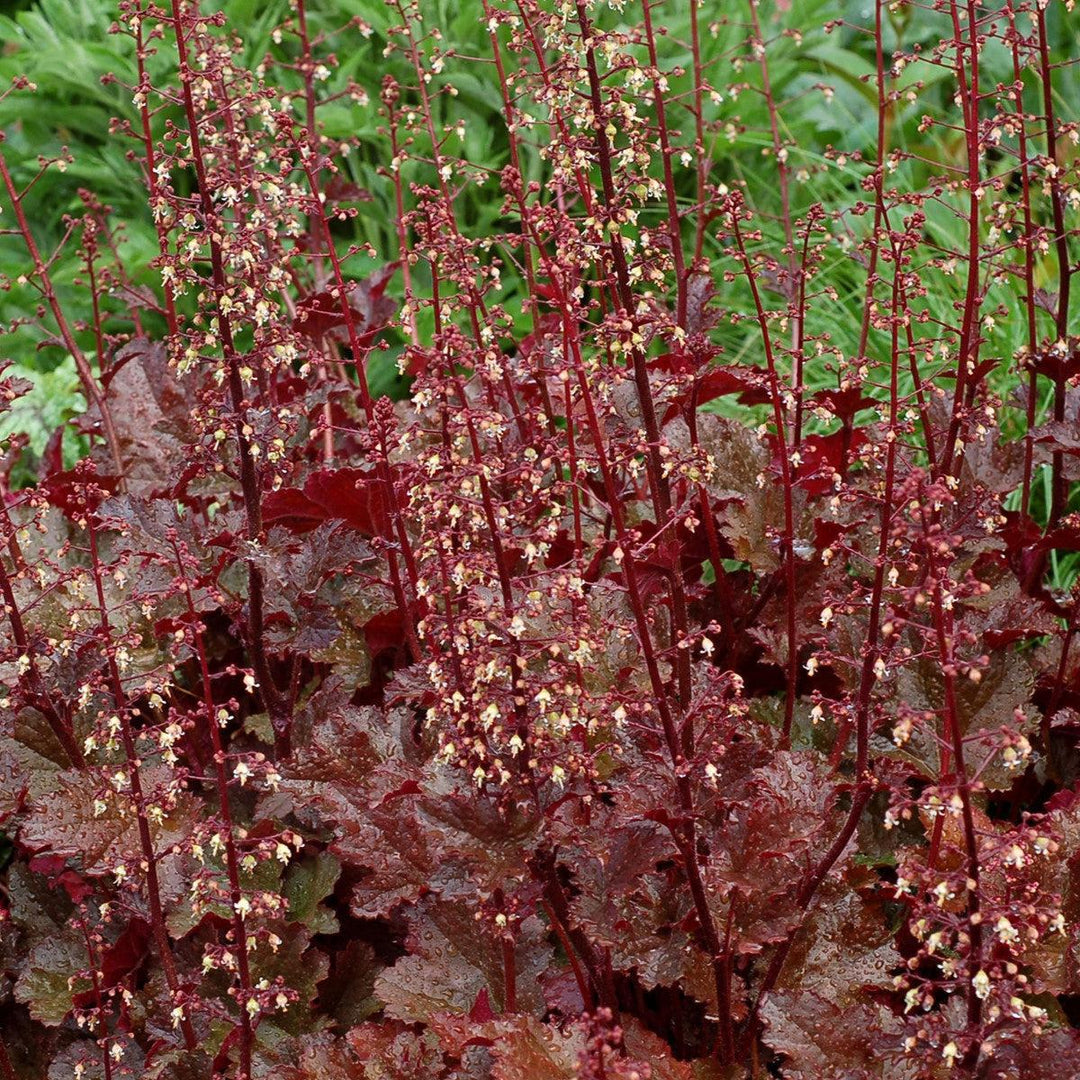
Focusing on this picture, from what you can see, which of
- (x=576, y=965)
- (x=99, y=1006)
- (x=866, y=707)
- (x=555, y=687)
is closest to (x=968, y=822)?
(x=866, y=707)

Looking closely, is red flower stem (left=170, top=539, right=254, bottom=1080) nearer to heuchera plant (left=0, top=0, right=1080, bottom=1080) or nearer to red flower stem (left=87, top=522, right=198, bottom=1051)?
heuchera plant (left=0, top=0, right=1080, bottom=1080)

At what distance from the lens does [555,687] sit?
6.30 feet

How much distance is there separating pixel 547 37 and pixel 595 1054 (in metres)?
1.37

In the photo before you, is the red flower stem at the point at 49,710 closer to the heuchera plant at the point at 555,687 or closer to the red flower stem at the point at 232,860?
the heuchera plant at the point at 555,687

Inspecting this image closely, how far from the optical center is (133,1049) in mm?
2438

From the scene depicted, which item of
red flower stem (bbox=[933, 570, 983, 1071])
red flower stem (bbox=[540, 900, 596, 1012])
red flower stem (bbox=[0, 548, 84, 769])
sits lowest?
red flower stem (bbox=[540, 900, 596, 1012])

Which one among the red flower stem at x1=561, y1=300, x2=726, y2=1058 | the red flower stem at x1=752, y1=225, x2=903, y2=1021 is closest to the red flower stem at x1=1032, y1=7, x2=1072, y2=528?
the red flower stem at x1=752, y1=225, x2=903, y2=1021

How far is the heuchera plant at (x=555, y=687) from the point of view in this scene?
1944mm

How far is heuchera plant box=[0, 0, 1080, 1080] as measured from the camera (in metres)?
1.94

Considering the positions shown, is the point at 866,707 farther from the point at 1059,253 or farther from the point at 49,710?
the point at 49,710

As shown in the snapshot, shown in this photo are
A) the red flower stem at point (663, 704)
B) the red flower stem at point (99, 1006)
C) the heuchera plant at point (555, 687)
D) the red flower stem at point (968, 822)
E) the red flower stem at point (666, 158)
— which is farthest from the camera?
the red flower stem at point (666, 158)

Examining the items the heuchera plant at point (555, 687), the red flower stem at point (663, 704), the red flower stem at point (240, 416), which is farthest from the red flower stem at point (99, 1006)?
the red flower stem at point (663, 704)

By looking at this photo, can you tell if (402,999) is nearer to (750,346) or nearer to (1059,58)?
(750,346)

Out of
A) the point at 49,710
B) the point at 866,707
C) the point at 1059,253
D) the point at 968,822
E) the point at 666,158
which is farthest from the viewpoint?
the point at 1059,253
